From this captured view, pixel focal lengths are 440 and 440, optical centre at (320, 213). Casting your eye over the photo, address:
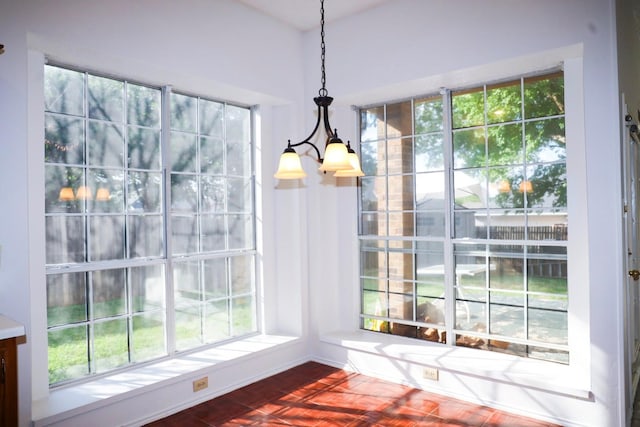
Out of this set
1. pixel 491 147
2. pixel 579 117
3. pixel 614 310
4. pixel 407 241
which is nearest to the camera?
pixel 614 310

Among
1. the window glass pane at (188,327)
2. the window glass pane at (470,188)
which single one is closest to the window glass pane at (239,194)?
the window glass pane at (188,327)

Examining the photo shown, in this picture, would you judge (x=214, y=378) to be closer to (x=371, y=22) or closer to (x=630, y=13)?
(x=371, y=22)

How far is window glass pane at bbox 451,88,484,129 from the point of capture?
12.0ft

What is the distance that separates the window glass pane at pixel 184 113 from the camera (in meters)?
3.68

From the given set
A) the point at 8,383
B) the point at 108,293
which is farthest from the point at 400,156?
the point at 8,383

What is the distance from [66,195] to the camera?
9.96 ft

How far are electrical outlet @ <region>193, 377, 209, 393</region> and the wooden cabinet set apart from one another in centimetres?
148

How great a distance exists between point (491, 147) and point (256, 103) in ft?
7.13

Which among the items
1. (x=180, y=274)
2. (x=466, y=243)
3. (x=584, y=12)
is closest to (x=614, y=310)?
(x=466, y=243)

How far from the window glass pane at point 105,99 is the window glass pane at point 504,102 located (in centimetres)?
290

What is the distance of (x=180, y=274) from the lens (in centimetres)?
368

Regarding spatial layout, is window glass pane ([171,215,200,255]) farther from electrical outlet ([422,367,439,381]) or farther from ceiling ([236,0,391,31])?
electrical outlet ([422,367,439,381])

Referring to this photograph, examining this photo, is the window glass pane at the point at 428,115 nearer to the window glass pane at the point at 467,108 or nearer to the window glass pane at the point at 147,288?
the window glass pane at the point at 467,108

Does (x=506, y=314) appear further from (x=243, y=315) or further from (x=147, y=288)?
(x=147, y=288)
